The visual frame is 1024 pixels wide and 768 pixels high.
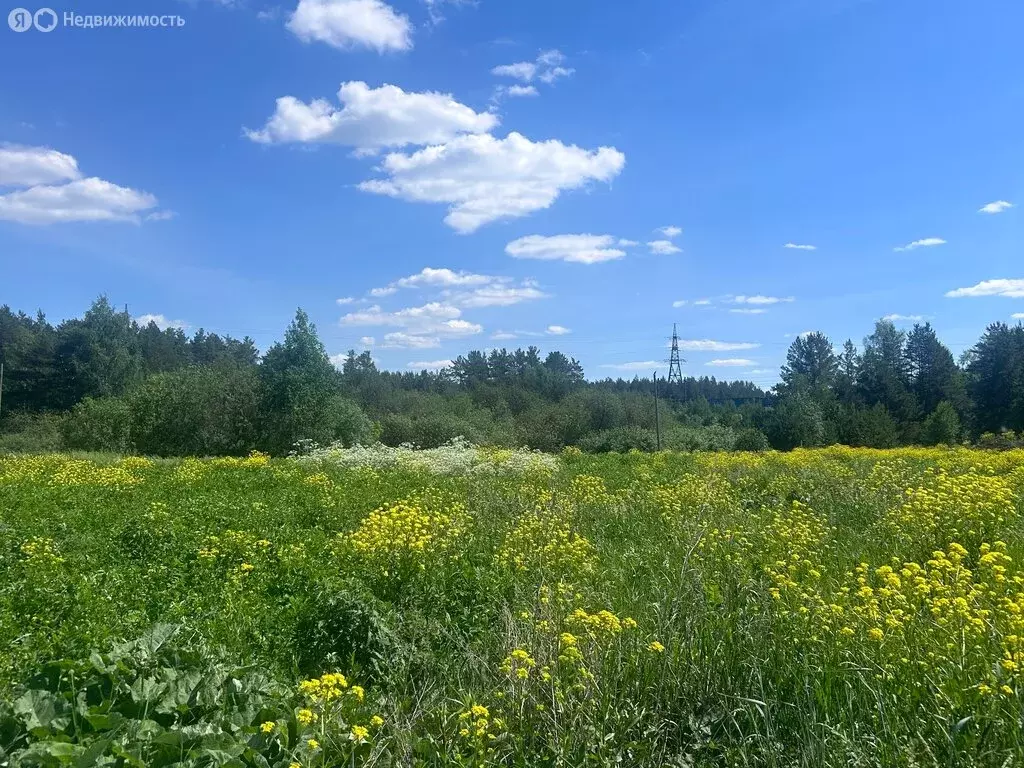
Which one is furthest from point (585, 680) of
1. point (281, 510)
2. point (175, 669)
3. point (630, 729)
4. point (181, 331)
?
point (181, 331)

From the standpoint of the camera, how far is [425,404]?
53.1m

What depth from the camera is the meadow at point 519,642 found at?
2.76 metres

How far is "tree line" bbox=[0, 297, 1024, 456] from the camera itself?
32.4m

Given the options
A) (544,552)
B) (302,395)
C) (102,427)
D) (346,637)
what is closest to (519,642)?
(346,637)

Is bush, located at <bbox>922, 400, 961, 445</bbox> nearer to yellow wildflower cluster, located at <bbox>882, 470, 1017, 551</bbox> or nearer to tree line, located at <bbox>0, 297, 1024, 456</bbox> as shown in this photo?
tree line, located at <bbox>0, 297, 1024, 456</bbox>

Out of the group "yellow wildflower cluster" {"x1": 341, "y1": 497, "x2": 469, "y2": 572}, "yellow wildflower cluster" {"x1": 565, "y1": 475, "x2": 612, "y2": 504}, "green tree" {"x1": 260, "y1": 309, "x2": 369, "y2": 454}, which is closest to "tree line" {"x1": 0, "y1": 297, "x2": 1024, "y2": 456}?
"green tree" {"x1": 260, "y1": 309, "x2": 369, "y2": 454}

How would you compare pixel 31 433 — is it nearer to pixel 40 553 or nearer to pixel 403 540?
pixel 40 553

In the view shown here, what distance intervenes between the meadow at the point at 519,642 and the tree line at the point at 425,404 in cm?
2177

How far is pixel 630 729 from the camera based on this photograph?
10.1 feet

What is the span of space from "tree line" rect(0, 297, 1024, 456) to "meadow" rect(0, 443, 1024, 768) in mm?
21767

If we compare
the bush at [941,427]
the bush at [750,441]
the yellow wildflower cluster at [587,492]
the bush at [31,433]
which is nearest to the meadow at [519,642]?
the yellow wildflower cluster at [587,492]

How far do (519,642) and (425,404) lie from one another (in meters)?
49.8

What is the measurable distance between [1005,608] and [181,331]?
3524 inches

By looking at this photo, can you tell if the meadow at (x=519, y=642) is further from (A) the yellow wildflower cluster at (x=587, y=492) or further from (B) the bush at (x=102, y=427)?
(B) the bush at (x=102, y=427)
